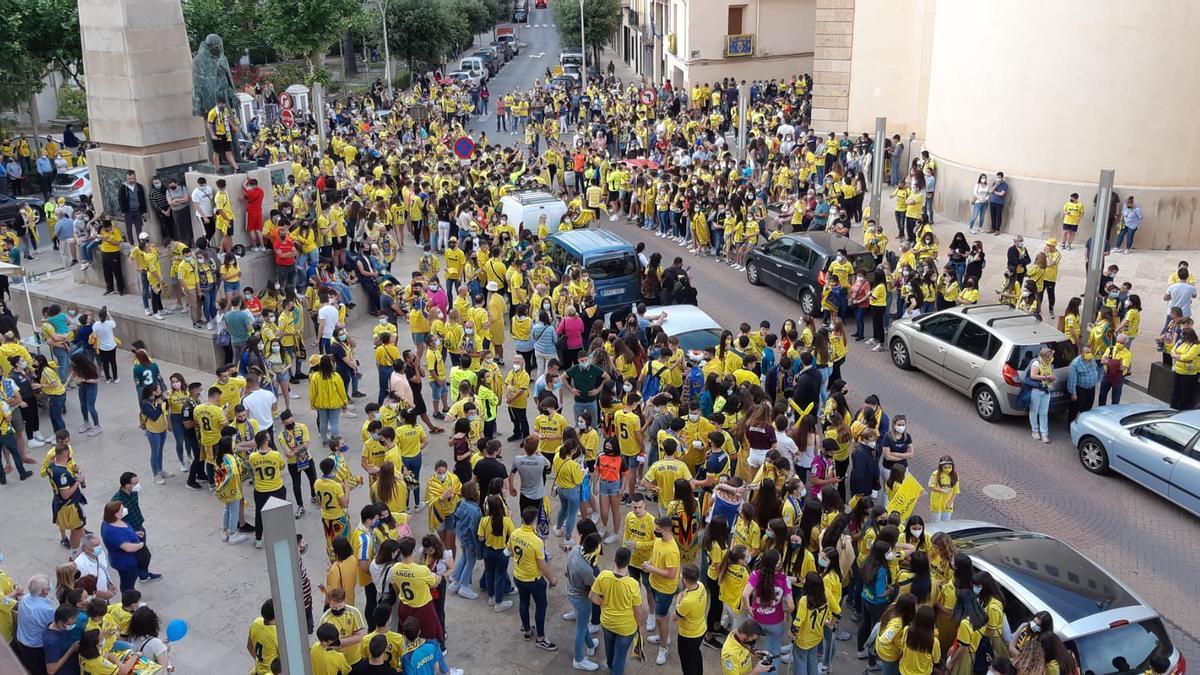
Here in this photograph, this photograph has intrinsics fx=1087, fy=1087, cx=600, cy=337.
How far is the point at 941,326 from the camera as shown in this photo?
16.6 meters

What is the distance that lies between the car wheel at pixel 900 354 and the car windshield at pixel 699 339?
3.21 m

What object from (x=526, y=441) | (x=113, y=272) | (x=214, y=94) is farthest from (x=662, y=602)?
(x=113, y=272)

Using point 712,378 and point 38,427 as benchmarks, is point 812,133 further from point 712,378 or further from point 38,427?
point 38,427

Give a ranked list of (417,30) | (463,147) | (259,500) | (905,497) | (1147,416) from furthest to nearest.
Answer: (417,30) → (463,147) → (1147,416) → (259,500) → (905,497)

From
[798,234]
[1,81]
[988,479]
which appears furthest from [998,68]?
[1,81]

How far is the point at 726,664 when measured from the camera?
8227 millimetres

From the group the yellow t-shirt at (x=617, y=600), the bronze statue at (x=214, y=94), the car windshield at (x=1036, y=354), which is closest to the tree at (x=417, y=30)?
the bronze statue at (x=214, y=94)

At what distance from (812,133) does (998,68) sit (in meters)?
9.43

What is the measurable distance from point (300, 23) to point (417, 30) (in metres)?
12.5

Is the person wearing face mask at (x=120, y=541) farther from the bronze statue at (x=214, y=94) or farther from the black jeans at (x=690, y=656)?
the bronze statue at (x=214, y=94)

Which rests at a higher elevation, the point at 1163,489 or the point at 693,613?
the point at 693,613

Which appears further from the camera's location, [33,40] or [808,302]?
[33,40]

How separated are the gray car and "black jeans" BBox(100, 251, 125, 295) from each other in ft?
45.1

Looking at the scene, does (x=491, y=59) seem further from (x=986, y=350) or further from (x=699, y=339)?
(x=986, y=350)
